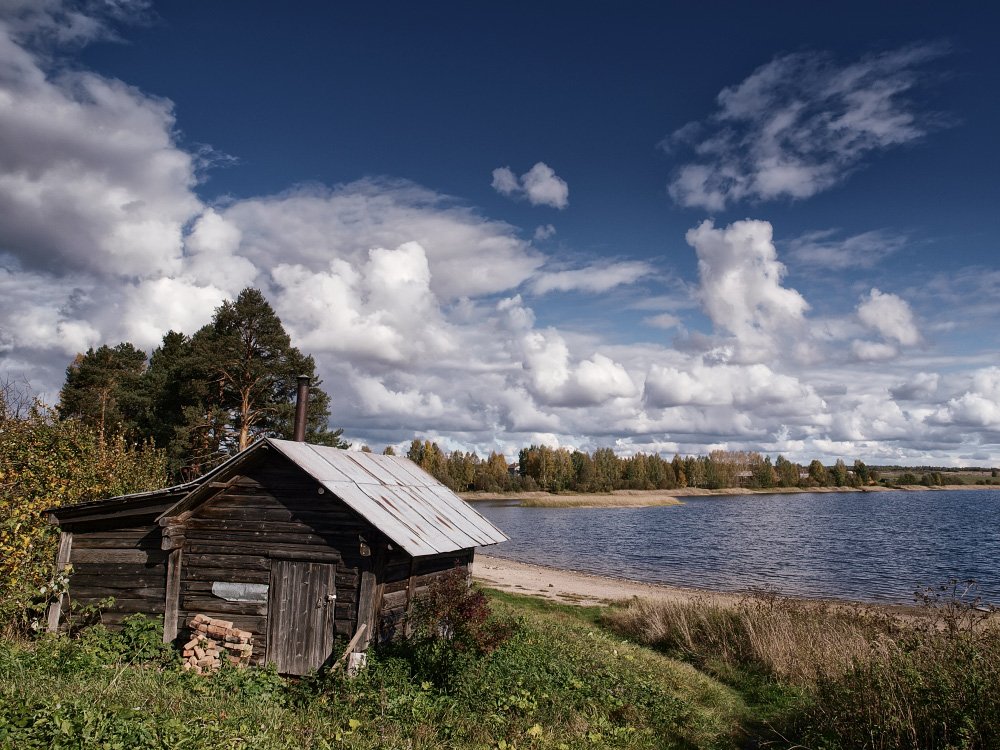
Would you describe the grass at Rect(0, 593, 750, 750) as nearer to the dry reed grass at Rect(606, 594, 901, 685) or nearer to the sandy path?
the dry reed grass at Rect(606, 594, 901, 685)

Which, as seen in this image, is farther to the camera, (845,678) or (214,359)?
(214,359)

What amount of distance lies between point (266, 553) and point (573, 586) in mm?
22487

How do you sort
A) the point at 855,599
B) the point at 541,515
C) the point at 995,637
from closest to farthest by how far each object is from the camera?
the point at 995,637, the point at 855,599, the point at 541,515

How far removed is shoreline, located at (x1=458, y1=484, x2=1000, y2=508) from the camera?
117m

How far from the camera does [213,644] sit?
13000mm

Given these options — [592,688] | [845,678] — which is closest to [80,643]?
[592,688]

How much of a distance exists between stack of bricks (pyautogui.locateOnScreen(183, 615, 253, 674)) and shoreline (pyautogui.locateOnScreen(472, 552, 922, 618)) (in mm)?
16343

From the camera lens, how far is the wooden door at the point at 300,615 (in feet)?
41.9

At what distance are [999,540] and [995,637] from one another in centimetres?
5548

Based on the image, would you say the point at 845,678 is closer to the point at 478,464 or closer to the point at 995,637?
the point at 995,637

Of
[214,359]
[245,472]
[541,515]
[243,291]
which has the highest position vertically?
[243,291]

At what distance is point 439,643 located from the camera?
11.9m

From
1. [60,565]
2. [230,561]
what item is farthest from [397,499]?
[60,565]

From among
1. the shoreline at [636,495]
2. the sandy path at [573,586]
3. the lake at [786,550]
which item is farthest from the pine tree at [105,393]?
the shoreline at [636,495]
